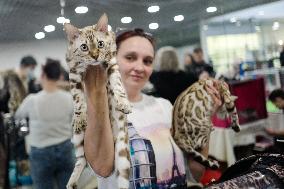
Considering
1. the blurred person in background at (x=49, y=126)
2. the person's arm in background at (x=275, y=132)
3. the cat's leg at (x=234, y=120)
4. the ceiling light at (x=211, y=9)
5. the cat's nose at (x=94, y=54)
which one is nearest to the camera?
the cat's nose at (x=94, y=54)

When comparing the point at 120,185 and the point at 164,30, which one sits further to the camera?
the point at 164,30

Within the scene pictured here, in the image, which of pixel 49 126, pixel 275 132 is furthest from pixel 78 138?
pixel 275 132

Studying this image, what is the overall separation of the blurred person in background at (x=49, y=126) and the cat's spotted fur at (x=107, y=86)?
3.4 inches

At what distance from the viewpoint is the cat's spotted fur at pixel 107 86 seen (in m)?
0.75

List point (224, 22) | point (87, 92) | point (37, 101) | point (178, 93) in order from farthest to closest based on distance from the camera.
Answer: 1. point (224, 22)
2. point (178, 93)
3. point (37, 101)
4. point (87, 92)

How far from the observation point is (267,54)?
135 centimetres

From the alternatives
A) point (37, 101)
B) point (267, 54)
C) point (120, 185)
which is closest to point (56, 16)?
point (37, 101)

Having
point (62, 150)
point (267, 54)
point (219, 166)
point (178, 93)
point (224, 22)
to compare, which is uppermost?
point (224, 22)

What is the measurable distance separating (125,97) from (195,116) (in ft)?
1.07

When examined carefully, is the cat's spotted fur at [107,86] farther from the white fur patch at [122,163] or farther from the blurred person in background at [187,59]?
the blurred person in background at [187,59]

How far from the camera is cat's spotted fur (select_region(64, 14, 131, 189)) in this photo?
0.75m

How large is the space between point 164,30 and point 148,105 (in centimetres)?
24

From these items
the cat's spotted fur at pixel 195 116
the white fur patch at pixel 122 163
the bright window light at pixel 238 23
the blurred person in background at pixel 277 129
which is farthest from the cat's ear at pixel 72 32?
the blurred person in background at pixel 277 129

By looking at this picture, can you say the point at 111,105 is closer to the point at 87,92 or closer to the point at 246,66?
the point at 87,92
